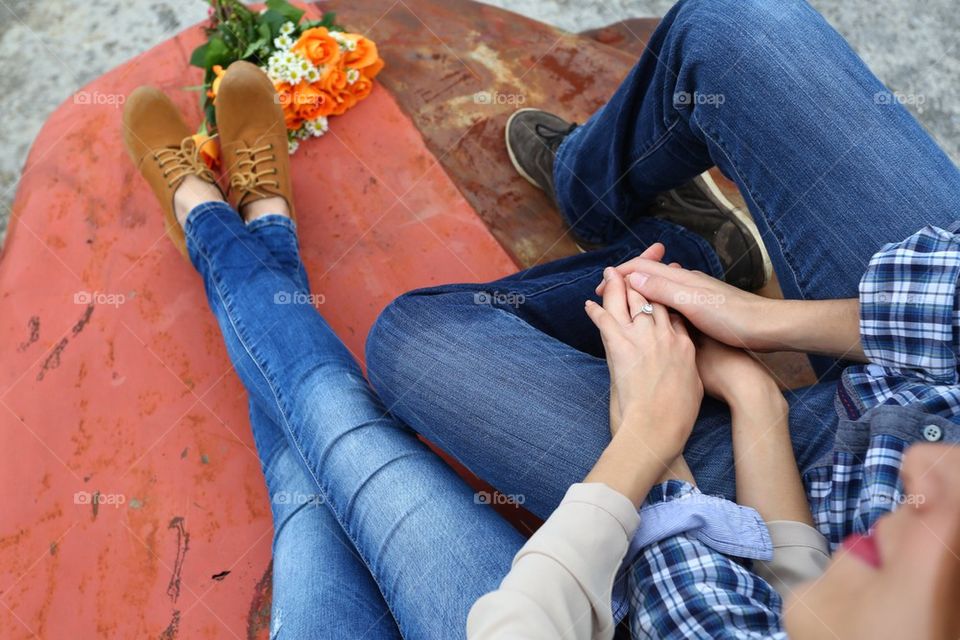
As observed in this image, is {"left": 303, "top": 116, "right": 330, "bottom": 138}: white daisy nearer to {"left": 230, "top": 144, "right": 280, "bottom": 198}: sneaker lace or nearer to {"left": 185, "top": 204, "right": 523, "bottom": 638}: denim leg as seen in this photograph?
{"left": 230, "top": 144, "right": 280, "bottom": 198}: sneaker lace

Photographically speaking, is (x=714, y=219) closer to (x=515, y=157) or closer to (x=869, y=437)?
(x=515, y=157)

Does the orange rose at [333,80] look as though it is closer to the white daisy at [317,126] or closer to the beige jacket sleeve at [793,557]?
the white daisy at [317,126]

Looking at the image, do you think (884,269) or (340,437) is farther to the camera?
(340,437)

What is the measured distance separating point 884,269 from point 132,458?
1086 mm

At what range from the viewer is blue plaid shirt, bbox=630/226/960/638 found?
0.60 m

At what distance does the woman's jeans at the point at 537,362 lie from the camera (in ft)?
2.51

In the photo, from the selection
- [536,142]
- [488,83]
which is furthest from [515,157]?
[488,83]

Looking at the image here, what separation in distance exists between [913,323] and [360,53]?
1.09 meters

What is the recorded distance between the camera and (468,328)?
86 cm

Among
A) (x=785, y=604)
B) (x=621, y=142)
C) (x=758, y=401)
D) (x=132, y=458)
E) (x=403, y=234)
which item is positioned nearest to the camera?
(x=785, y=604)

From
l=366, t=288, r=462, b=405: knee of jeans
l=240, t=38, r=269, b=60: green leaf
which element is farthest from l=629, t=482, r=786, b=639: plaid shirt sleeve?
l=240, t=38, r=269, b=60: green leaf

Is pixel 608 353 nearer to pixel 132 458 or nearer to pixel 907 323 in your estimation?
pixel 907 323

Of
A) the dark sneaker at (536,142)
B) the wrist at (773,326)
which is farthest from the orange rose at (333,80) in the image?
the wrist at (773,326)

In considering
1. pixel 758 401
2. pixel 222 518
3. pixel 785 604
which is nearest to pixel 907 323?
pixel 758 401
